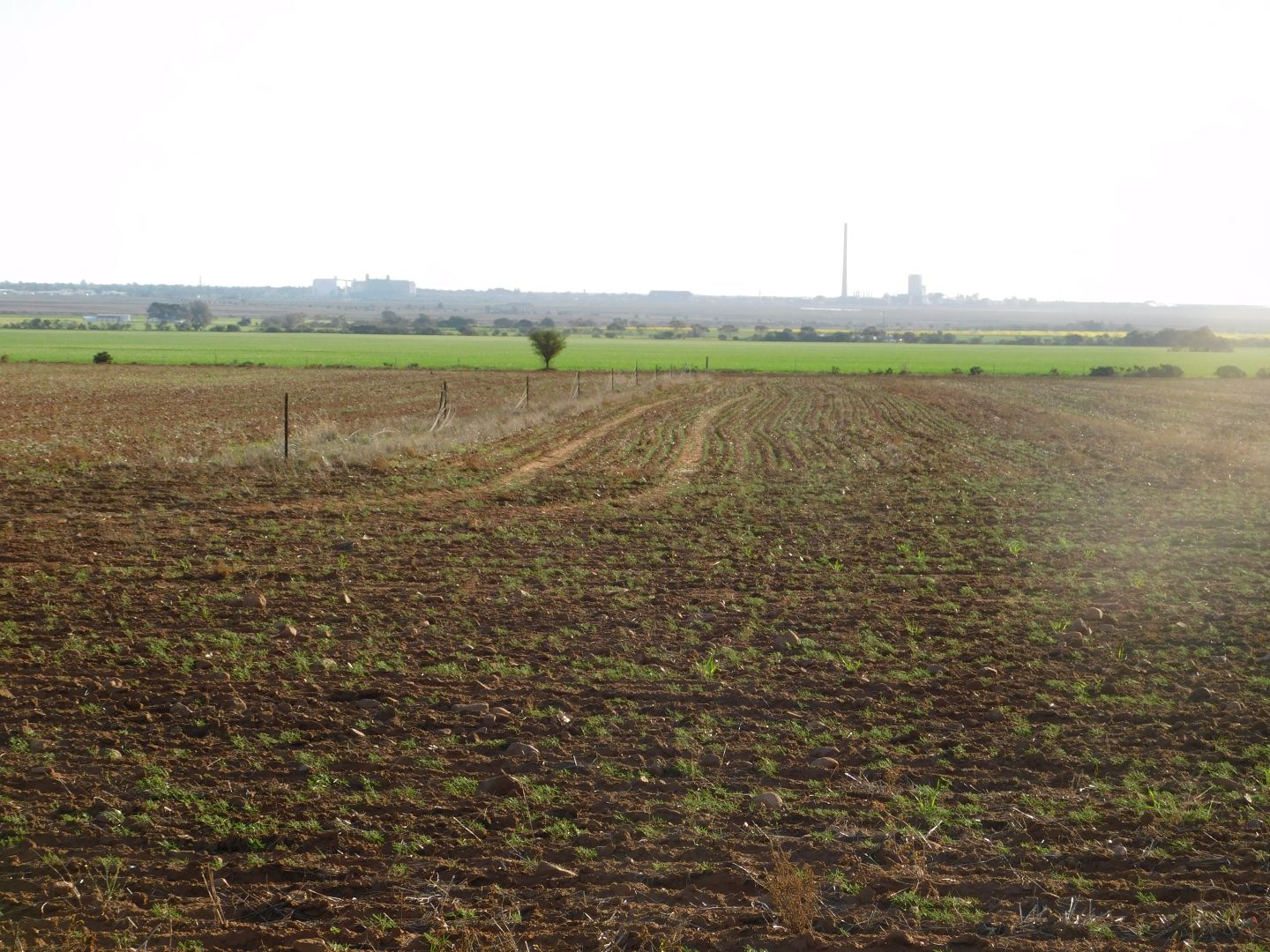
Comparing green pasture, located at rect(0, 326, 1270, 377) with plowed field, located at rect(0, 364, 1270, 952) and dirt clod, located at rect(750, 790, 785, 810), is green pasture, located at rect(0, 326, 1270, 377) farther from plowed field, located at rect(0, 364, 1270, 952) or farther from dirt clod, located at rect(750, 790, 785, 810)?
dirt clod, located at rect(750, 790, 785, 810)

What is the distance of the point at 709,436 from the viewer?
1235 inches

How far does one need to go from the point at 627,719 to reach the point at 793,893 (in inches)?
108

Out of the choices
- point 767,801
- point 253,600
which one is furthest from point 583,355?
point 767,801

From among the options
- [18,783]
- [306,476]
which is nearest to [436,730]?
[18,783]

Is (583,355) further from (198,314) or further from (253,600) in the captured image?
(198,314)

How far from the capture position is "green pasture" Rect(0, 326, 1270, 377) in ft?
266

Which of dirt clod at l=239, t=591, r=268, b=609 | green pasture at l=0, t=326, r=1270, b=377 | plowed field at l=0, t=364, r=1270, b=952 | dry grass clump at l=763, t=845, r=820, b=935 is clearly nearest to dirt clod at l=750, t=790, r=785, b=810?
plowed field at l=0, t=364, r=1270, b=952

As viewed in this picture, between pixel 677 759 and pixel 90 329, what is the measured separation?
151 metres

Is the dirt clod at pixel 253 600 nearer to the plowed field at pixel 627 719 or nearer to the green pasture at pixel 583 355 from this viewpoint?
the plowed field at pixel 627 719

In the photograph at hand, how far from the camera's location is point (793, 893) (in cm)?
553

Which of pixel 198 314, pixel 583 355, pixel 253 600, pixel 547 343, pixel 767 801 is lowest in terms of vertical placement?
pixel 767 801

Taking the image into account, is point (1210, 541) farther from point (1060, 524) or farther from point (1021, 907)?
point (1021, 907)

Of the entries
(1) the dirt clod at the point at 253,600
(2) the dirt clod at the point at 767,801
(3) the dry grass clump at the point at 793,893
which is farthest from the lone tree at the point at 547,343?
(3) the dry grass clump at the point at 793,893

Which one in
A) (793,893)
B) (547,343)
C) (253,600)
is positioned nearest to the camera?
(793,893)
